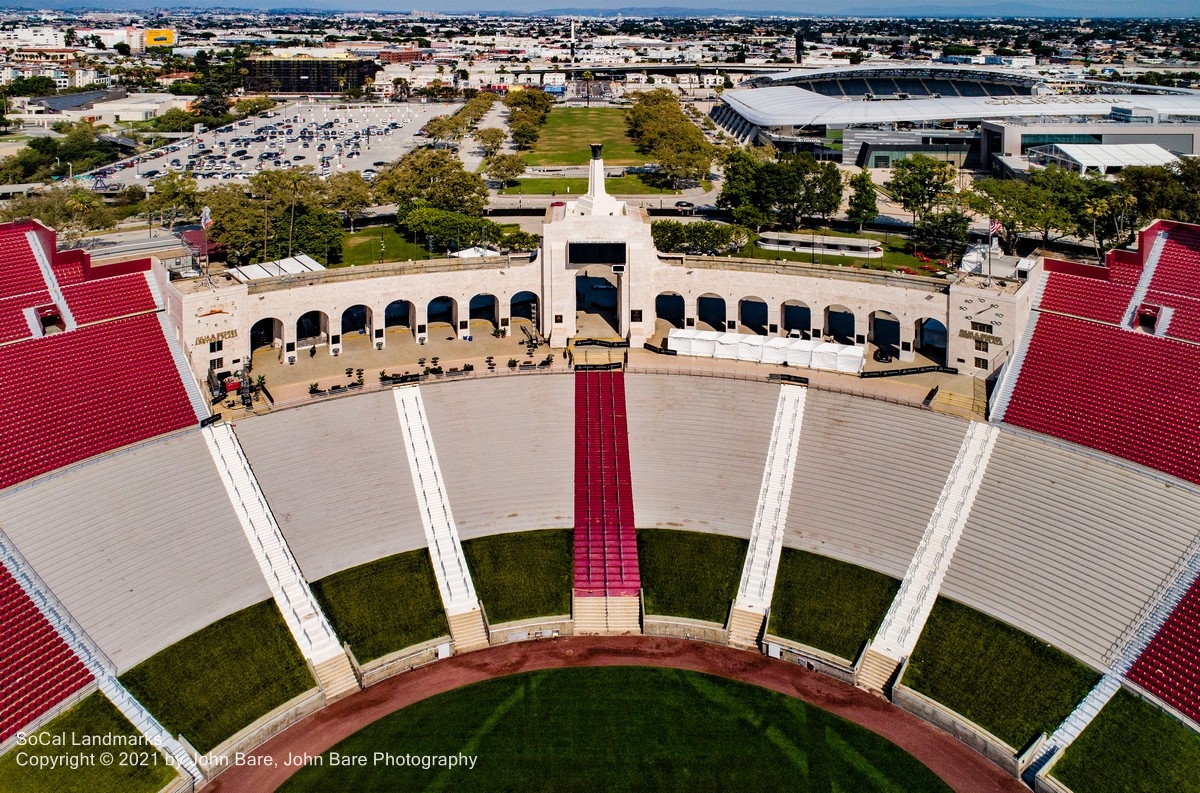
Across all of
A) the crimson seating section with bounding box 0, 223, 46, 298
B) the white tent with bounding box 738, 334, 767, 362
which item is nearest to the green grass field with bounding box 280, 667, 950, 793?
the white tent with bounding box 738, 334, 767, 362

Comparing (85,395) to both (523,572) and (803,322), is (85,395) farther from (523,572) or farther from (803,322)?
(803,322)

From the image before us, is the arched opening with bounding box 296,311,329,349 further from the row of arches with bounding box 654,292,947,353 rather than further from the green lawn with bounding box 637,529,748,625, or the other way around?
the green lawn with bounding box 637,529,748,625

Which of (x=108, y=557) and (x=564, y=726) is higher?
(x=108, y=557)

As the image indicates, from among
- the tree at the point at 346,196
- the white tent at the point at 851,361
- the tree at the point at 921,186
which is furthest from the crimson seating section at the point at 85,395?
the tree at the point at 921,186

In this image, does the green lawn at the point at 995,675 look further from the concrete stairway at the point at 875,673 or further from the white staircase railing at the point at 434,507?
the white staircase railing at the point at 434,507

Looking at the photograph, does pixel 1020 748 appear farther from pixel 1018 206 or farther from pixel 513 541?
pixel 1018 206

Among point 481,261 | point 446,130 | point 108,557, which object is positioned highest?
point 481,261

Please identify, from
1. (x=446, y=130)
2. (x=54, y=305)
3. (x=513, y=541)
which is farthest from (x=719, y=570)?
(x=446, y=130)
